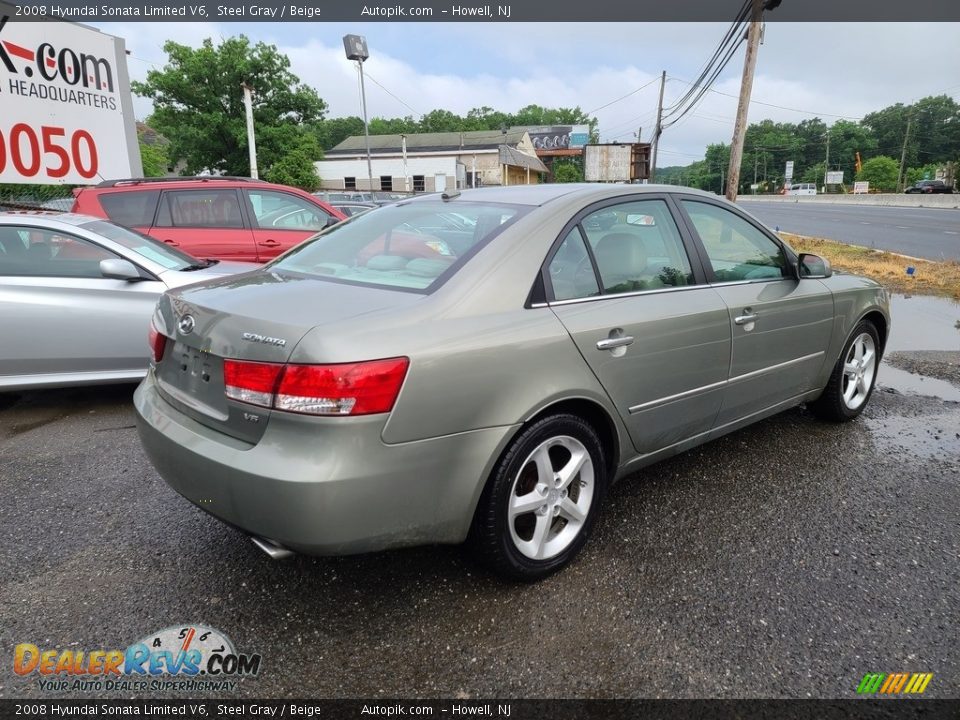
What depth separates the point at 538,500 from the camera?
2506mm

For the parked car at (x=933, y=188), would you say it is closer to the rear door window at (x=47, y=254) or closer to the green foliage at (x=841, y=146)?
the green foliage at (x=841, y=146)

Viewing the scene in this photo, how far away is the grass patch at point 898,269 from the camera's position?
10078 mm

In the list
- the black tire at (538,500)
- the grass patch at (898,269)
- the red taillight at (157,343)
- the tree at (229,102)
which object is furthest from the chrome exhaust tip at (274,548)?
the tree at (229,102)

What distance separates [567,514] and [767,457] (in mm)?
1847

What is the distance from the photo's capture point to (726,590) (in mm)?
2557

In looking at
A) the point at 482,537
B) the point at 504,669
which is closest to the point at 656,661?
the point at 504,669

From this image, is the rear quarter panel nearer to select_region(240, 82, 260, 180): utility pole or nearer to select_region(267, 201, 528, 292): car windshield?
select_region(267, 201, 528, 292): car windshield

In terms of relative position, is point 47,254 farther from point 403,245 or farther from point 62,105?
point 62,105

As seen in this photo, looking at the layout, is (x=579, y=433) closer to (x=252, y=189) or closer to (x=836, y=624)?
(x=836, y=624)

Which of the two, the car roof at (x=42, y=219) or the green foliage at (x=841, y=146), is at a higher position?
the green foliage at (x=841, y=146)

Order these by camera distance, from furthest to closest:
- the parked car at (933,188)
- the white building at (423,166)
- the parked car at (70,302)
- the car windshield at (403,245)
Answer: the parked car at (933,188), the white building at (423,166), the parked car at (70,302), the car windshield at (403,245)

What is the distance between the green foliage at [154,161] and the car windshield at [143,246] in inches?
924

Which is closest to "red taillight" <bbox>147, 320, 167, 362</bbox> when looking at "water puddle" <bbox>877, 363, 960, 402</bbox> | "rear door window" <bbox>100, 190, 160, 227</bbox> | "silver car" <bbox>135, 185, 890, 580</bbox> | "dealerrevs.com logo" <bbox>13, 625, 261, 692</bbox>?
"silver car" <bbox>135, 185, 890, 580</bbox>

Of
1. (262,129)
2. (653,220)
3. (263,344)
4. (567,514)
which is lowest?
(567,514)
